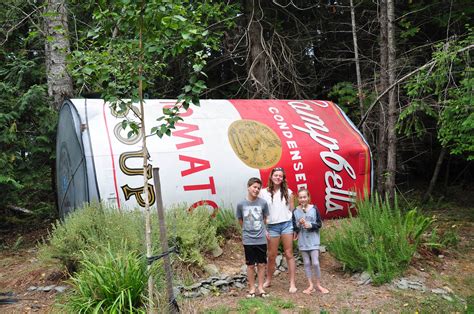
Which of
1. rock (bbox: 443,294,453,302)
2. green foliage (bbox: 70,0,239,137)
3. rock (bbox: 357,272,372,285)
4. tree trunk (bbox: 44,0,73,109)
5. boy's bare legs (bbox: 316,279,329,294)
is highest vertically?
tree trunk (bbox: 44,0,73,109)

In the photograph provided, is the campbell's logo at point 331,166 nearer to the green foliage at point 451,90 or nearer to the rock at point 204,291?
the green foliage at point 451,90

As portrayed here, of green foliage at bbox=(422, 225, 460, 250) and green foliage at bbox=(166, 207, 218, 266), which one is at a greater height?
green foliage at bbox=(166, 207, 218, 266)

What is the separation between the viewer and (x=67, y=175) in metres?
7.21

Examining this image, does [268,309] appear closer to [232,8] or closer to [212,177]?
[212,177]

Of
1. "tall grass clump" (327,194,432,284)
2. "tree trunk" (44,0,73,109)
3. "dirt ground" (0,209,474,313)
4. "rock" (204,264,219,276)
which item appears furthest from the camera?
"tree trunk" (44,0,73,109)

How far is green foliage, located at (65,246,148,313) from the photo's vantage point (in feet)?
12.8

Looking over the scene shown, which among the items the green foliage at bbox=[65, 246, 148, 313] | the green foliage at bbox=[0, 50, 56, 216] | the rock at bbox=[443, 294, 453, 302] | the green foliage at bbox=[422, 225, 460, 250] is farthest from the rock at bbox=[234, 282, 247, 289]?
the green foliage at bbox=[0, 50, 56, 216]

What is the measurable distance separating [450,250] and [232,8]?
6600 mm

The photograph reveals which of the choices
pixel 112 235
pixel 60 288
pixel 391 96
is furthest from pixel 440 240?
pixel 60 288

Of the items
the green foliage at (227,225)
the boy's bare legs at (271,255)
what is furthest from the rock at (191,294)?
the green foliage at (227,225)

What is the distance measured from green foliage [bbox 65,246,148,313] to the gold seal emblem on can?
362 cm

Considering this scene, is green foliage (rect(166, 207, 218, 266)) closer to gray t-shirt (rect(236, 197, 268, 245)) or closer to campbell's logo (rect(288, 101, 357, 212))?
gray t-shirt (rect(236, 197, 268, 245))

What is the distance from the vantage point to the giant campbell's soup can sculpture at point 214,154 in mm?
6562

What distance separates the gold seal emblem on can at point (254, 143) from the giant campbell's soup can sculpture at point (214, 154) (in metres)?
0.02
